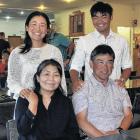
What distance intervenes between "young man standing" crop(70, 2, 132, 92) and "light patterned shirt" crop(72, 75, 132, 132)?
35 centimetres

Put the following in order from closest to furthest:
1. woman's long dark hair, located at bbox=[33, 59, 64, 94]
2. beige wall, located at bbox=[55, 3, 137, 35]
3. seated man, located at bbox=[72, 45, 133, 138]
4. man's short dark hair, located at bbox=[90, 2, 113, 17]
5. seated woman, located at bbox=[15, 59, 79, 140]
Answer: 1. seated woman, located at bbox=[15, 59, 79, 140]
2. woman's long dark hair, located at bbox=[33, 59, 64, 94]
3. seated man, located at bbox=[72, 45, 133, 138]
4. man's short dark hair, located at bbox=[90, 2, 113, 17]
5. beige wall, located at bbox=[55, 3, 137, 35]

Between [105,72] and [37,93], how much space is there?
1.55ft

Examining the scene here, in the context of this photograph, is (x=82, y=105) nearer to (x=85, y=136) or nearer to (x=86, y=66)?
(x=85, y=136)

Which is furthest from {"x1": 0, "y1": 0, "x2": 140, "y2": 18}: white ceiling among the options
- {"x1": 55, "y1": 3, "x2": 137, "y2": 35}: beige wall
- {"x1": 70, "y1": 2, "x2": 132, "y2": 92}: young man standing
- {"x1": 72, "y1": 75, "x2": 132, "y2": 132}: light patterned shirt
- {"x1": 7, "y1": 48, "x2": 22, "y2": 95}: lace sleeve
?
{"x1": 72, "y1": 75, "x2": 132, "y2": 132}: light patterned shirt

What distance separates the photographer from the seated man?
195cm

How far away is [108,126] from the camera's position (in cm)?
199

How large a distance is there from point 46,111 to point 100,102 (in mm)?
404

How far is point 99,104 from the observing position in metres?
1.99

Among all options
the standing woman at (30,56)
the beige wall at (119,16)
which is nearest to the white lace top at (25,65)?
the standing woman at (30,56)

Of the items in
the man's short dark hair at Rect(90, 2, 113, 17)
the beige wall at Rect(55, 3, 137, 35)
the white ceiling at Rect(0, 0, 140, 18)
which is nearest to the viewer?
the man's short dark hair at Rect(90, 2, 113, 17)

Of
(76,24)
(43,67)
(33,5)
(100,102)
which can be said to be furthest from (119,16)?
(43,67)

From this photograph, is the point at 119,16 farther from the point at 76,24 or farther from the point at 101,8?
the point at 101,8

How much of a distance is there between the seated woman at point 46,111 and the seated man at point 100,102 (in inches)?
4.2

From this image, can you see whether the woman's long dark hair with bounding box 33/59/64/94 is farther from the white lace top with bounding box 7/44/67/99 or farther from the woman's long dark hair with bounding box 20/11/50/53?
the woman's long dark hair with bounding box 20/11/50/53
